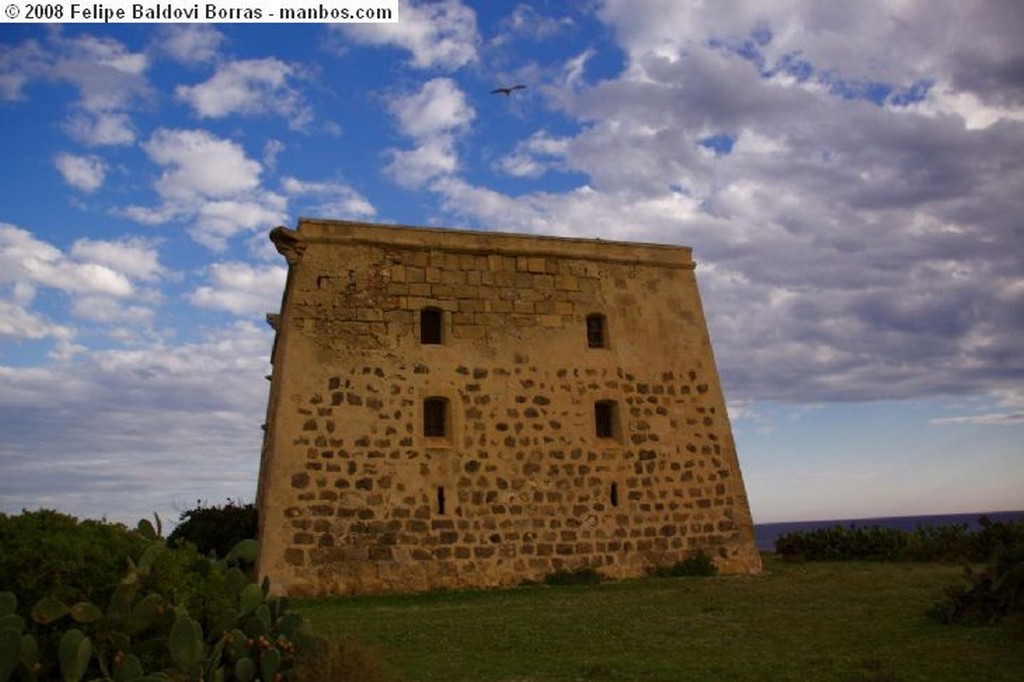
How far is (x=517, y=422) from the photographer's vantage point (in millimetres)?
15125

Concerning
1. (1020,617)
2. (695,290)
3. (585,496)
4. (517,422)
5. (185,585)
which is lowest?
(1020,617)

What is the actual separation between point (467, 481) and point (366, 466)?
1.74 m

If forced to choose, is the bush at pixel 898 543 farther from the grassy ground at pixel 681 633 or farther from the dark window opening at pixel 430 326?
the dark window opening at pixel 430 326

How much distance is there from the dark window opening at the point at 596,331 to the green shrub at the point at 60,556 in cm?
1140

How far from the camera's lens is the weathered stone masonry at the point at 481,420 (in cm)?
1385

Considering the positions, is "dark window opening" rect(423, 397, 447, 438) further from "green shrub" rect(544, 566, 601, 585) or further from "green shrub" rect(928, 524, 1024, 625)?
"green shrub" rect(928, 524, 1024, 625)

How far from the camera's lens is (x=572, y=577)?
47.7 ft

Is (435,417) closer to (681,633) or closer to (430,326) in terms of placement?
(430,326)

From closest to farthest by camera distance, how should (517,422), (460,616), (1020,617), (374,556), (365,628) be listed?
(1020,617)
(365,628)
(460,616)
(374,556)
(517,422)

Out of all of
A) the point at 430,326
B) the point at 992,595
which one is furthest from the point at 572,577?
the point at 992,595

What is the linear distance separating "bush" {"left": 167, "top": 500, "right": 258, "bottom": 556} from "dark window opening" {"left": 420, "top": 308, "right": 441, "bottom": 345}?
425cm

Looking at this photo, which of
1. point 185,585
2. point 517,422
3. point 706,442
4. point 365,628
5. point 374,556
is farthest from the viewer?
point 706,442

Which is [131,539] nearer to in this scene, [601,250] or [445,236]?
[445,236]

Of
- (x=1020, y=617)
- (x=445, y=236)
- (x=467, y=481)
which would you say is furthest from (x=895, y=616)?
(x=445, y=236)
